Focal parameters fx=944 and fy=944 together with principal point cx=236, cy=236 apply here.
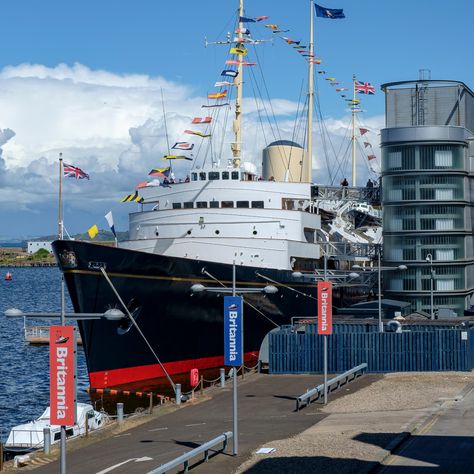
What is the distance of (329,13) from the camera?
66.4m

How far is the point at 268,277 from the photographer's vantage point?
5041 cm

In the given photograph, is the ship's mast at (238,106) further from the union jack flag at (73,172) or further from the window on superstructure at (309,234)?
the union jack flag at (73,172)

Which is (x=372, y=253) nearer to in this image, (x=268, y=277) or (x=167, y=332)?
(x=268, y=277)

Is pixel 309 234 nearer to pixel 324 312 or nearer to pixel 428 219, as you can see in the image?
pixel 428 219

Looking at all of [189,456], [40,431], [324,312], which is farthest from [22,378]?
[189,456]

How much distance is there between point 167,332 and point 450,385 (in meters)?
13.8

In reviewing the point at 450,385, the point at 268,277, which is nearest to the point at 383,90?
the point at 268,277

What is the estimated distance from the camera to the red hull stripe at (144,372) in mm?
39812

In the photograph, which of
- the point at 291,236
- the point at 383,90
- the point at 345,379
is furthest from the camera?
the point at 383,90

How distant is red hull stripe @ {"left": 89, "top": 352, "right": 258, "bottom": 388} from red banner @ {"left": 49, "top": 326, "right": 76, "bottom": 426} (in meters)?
21.3

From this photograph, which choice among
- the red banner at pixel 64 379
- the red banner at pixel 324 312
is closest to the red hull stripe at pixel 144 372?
the red banner at pixel 324 312

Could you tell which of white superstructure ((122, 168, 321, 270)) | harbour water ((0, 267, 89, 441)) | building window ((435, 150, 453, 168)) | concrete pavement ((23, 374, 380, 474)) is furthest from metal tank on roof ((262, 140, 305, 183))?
concrete pavement ((23, 374, 380, 474))

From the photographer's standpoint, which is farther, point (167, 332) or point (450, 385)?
point (167, 332)

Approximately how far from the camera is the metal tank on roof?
214ft
